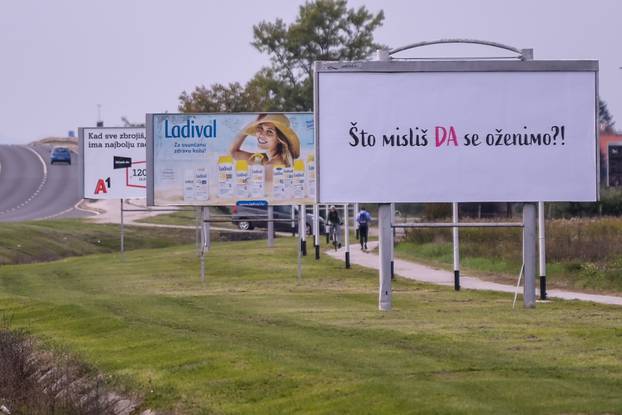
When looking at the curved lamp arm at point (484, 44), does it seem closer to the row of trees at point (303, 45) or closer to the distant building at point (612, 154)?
the distant building at point (612, 154)

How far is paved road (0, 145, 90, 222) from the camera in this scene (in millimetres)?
65875

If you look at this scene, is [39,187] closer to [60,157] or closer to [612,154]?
[60,157]

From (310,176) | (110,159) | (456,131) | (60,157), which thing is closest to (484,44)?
(456,131)

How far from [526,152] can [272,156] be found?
1042cm

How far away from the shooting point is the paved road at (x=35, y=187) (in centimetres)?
6588

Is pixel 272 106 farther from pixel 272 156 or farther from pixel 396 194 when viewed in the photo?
pixel 396 194

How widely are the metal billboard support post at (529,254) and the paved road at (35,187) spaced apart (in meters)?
42.4

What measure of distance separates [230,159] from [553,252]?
780 cm

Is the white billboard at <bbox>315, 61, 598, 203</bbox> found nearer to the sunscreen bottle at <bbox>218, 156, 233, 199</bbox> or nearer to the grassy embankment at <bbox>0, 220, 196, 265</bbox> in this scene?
the sunscreen bottle at <bbox>218, 156, 233, 199</bbox>

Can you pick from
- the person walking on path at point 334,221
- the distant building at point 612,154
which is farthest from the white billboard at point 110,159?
the distant building at point 612,154

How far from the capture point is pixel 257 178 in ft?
93.4

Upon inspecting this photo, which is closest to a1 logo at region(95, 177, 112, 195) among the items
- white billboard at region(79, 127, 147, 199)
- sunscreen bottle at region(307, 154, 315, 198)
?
white billboard at region(79, 127, 147, 199)

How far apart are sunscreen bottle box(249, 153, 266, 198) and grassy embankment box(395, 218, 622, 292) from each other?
546 centimetres

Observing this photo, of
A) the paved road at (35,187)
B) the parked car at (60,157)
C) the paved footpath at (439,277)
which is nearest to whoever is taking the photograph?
the paved footpath at (439,277)
